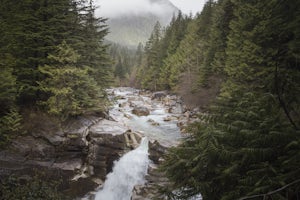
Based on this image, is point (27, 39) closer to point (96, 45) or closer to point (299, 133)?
point (96, 45)

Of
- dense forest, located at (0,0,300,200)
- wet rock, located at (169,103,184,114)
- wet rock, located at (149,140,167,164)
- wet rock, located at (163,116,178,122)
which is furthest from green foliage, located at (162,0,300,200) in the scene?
wet rock, located at (169,103,184,114)

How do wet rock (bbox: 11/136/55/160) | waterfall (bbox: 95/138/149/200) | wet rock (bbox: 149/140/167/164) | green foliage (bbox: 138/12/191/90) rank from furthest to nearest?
1. green foliage (bbox: 138/12/191/90)
2. wet rock (bbox: 149/140/167/164)
3. waterfall (bbox: 95/138/149/200)
4. wet rock (bbox: 11/136/55/160)

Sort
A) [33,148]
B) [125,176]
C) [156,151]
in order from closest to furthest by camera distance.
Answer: [33,148] < [125,176] < [156,151]

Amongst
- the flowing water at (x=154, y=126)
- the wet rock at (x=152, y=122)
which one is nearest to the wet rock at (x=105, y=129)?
the flowing water at (x=154, y=126)

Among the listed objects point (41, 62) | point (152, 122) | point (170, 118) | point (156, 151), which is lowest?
point (156, 151)

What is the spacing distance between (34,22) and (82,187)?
12022mm

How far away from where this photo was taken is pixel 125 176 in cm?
1697

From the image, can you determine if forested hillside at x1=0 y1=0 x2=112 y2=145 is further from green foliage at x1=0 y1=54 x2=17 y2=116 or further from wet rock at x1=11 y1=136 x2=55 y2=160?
wet rock at x1=11 y1=136 x2=55 y2=160

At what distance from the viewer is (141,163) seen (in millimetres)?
17969

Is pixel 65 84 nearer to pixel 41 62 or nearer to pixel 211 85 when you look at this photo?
pixel 41 62

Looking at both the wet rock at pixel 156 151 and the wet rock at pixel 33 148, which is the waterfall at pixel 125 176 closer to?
the wet rock at pixel 156 151

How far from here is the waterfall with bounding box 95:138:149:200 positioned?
51.1 feet

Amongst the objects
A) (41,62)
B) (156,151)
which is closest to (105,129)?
(156,151)

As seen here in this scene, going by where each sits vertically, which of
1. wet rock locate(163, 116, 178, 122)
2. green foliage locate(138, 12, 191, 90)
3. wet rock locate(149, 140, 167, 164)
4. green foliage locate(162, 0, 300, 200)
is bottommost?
wet rock locate(149, 140, 167, 164)
